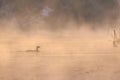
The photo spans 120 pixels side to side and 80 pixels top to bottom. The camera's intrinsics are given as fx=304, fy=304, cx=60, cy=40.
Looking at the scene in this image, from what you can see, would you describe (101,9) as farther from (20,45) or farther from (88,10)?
(20,45)

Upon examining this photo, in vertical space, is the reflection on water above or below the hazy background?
below

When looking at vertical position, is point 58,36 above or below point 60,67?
above

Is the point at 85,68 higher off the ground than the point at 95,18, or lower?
lower

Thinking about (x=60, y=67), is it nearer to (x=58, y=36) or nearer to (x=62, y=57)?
(x=62, y=57)

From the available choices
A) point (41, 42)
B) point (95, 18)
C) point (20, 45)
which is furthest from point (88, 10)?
point (20, 45)

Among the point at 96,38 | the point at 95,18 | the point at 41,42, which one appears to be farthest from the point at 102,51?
the point at 41,42

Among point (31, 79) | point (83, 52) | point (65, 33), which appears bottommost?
point (31, 79)

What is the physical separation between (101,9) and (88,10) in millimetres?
92

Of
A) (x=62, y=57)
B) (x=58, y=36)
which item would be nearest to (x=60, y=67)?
(x=62, y=57)

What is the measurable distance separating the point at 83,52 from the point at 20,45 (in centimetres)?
45

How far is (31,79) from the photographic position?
2.09m

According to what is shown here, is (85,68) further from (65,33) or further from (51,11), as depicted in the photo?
(51,11)

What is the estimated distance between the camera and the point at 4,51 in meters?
2.14

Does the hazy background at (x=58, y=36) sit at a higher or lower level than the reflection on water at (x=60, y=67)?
higher
